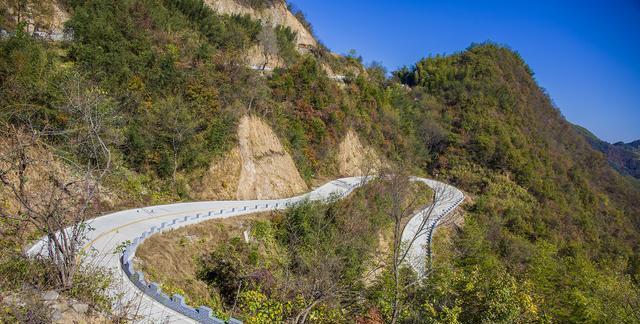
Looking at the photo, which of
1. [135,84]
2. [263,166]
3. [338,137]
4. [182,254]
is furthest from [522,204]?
[135,84]

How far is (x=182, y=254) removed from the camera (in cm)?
1750

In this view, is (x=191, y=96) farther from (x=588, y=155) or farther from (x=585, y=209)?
(x=588, y=155)

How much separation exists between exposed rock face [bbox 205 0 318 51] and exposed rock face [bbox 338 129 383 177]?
2153 cm

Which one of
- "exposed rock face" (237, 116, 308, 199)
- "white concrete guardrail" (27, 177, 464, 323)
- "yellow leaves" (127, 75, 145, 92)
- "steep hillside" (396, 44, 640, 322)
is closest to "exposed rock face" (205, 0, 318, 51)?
"exposed rock face" (237, 116, 308, 199)

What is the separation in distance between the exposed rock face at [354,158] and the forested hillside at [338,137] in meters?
1.95

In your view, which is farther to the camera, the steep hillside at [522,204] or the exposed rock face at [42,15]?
the exposed rock face at [42,15]

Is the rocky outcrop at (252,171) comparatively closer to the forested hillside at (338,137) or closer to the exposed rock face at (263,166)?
the exposed rock face at (263,166)

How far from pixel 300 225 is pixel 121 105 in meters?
14.4

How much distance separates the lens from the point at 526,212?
177 feet

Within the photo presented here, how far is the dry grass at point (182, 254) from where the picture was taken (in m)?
15.2

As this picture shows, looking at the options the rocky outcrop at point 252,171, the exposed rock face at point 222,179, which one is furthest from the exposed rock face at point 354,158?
the exposed rock face at point 222,179

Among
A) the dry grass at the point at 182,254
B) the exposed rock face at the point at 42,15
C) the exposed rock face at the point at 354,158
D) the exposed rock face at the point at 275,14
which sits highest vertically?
the exposed rock face at the point at 275,14

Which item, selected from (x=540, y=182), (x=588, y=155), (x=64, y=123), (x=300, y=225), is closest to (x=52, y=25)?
(x=64, y=123)

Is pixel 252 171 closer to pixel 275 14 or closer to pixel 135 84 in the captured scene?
pixel 135 84
